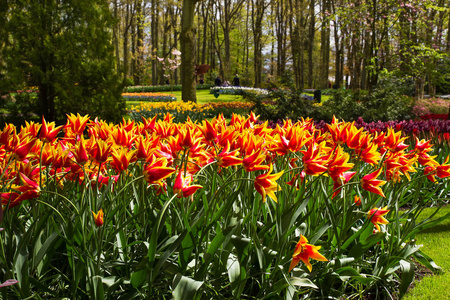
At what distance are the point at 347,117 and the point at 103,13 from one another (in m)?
5.66

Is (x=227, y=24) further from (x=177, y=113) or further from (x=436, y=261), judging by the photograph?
(x=436, y=261)

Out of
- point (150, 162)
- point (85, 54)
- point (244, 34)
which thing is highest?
point (244, 34)

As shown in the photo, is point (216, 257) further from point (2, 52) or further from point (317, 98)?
point (317, 98)

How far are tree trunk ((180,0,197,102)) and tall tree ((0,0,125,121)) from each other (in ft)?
16.6

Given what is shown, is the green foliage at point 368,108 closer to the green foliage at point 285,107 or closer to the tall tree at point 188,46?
the green foliage at point 285,107

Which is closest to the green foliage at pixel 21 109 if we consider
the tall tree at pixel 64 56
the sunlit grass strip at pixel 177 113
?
the tall tree at pixel 64 56

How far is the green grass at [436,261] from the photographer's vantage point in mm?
2416

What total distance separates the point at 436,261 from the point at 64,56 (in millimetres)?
5936

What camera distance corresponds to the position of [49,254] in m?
1.79

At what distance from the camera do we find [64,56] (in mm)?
6438

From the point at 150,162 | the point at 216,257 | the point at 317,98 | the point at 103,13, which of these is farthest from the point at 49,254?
the point at 317,98

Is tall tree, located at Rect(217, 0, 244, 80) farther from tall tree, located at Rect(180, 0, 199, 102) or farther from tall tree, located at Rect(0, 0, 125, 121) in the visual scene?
tall tree, located at Rect(0, 0, 125, 121)

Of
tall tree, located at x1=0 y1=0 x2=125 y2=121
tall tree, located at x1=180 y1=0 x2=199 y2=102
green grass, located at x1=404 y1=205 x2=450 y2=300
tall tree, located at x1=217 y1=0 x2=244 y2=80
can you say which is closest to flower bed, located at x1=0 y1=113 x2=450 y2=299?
green grass, located at x1=404 y1=205 x2=450 y2=300

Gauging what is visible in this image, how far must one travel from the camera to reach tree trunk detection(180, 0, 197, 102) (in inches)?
459
